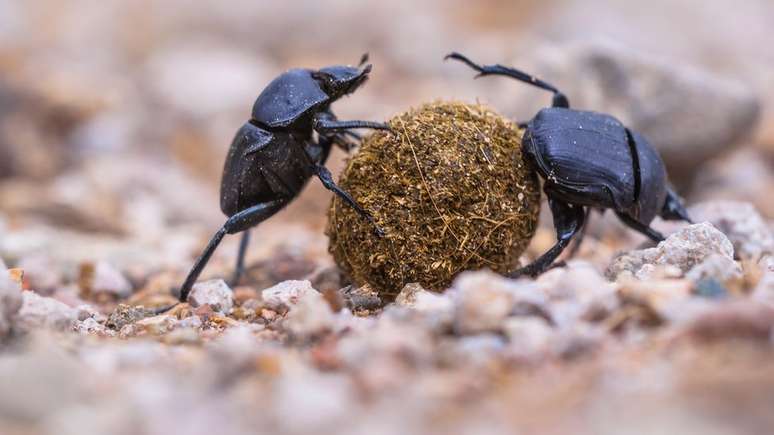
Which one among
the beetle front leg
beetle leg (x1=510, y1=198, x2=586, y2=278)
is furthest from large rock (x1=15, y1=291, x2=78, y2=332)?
beetle leg (x1=510, y1=198, x2=586, y2=278)

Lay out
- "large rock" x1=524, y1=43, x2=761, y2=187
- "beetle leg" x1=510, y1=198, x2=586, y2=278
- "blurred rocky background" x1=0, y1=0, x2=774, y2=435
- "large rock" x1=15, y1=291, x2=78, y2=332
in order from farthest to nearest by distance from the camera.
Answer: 1. "large rock" x1=524, y1=43, x2=761, y2=187
2. "beetle leg" x1=510, y1=198, x2=586, y2=278
3. "large rock" x1=15, y1=291, x2=78, y2=332
4. "blurred rocky background" x1=0, y1=0, x2=774, y2=435

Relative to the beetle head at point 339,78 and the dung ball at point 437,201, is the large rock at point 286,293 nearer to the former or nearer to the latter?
the dung ball at point 437,201

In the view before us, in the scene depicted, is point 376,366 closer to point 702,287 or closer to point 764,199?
point 702,287

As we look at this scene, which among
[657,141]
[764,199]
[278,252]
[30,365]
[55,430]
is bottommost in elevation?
[764,199]

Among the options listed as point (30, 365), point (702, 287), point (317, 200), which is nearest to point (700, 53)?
point (317, 200)

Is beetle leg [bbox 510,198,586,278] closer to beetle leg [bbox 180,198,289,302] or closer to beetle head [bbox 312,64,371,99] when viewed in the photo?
beetle head [bbox 312,64,371,99]

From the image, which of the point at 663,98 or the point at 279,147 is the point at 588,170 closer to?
the point at 279,147
